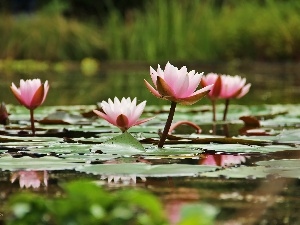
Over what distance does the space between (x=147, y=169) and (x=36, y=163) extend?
1.07 ft

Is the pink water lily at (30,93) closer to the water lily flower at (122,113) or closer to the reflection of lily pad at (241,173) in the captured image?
the water lily flower at (122,113)

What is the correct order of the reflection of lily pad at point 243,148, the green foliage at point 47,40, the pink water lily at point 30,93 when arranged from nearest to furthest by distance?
the reflection of lily pad at point 243,148 < the pink water lily at point 30,93 < the green foliage at point 47,40

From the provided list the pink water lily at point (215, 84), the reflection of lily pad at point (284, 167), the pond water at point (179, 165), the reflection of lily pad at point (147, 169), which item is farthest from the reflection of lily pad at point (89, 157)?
the pink water lily at point (215, 84)

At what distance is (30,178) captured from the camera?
1983mm

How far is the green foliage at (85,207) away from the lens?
1109mm

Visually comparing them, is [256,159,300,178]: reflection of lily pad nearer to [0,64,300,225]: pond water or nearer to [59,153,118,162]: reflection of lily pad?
[0,64,300,225]: pond water

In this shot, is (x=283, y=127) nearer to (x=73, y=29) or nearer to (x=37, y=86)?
(x=37, y=86)

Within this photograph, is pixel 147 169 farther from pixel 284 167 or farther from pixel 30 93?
pixel 30 93

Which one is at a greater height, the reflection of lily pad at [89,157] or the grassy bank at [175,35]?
the grassy bank at [175,35]

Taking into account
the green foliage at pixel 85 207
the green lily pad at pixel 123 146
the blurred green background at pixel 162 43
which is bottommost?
the green foliage at pixel 85 207

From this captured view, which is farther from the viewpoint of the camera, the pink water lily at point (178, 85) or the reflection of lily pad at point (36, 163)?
the pink water lily at point (178, 85)

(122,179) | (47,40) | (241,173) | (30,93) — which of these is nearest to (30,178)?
(122,179)

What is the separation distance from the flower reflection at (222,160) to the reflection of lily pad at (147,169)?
0.33 feet

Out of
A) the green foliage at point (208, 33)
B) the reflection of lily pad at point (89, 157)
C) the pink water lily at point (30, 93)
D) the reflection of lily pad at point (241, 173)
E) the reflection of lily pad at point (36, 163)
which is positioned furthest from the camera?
the green foliage at point (208, 33)
